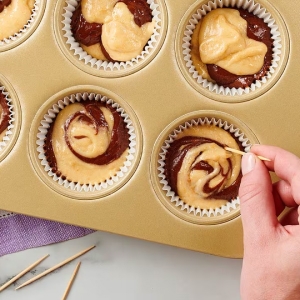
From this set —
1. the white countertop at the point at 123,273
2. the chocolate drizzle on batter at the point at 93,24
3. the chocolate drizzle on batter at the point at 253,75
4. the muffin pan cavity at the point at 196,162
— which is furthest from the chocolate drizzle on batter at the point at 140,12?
the white countertop at the point at 123,273

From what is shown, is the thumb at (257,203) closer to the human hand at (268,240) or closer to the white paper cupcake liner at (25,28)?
the human hand at (268,240)

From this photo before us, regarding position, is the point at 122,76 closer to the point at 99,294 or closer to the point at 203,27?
the point at 203,27

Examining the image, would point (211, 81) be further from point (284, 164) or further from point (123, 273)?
point (123, 273)

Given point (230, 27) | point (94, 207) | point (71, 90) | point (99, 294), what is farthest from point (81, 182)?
point (230, 27)

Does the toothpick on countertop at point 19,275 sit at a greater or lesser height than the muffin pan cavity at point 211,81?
lesser

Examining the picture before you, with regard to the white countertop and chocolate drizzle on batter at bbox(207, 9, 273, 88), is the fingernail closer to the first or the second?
chocolate drizzle on batter at bbox(207, 9, 273, 88)
